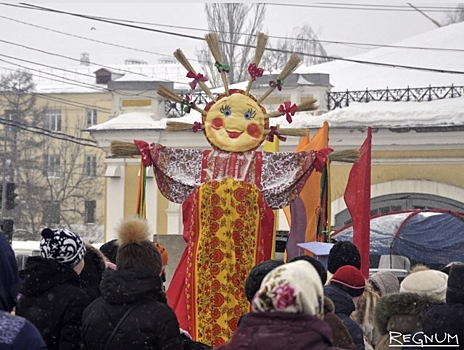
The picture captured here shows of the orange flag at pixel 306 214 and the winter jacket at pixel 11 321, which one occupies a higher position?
the orange flag at pixel 306 214

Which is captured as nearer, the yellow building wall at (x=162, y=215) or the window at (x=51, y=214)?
the yellow building wall at (x=162, y=215)

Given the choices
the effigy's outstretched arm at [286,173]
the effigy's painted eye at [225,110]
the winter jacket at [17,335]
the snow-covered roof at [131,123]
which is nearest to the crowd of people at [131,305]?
the winter jacket at [17,335]

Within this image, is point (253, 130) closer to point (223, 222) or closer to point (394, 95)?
point (223, 222)

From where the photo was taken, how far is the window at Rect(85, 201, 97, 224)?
134ft

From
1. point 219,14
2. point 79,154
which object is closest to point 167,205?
point 219,14

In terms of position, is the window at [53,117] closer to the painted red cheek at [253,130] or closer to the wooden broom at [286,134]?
the wooden broom at [286,134]

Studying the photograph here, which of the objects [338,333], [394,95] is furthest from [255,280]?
[394,95]

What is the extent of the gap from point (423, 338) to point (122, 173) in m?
16.5

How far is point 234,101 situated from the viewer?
26.7 feet

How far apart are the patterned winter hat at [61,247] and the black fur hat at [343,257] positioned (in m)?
2.04

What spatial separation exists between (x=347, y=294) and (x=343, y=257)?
1.07 meters

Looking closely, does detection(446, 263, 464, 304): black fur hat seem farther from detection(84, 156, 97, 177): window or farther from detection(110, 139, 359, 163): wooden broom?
detection(84, 156, 97, 177): window

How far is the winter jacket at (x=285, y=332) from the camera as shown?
3.19 meters

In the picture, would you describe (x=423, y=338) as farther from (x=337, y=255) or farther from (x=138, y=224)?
(x=337, y=255)
